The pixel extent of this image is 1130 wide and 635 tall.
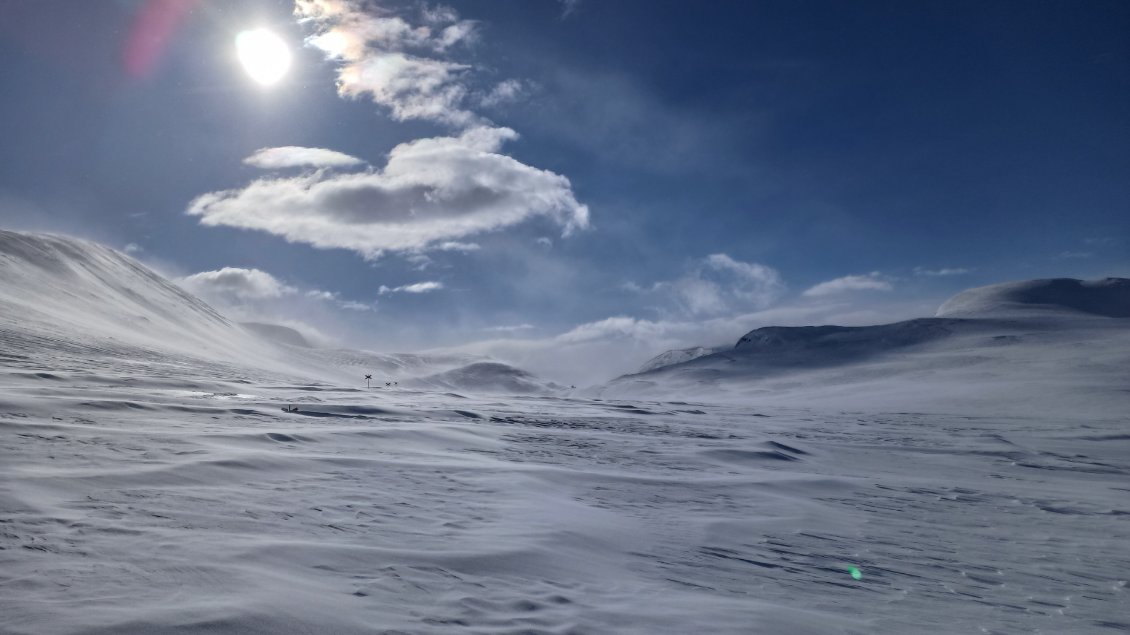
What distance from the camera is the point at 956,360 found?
203ft

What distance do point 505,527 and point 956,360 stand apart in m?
67.9

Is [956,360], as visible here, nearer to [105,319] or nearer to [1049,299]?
[1049,299]

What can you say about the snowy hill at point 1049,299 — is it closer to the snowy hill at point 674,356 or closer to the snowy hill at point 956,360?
the snowy hill at point 956,360

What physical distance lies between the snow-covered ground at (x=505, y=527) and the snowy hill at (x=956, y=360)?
1102 inches

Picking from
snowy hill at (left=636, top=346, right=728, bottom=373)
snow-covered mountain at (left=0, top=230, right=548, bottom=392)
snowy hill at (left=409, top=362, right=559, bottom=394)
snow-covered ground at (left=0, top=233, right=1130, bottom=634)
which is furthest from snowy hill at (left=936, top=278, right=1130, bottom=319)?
snow-covered mountain at (left=0, top=230, right=548, bottom=392)

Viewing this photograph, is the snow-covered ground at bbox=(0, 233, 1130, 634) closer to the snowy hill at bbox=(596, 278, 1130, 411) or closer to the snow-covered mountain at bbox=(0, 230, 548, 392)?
the snow-covered mountain at bbox=(0, 230, 548, 392)

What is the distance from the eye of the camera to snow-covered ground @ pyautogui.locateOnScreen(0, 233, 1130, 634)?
360 centimetres

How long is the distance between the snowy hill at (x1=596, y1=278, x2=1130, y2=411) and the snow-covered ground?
2798 cm

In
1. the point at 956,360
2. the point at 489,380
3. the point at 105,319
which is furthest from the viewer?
the point at 489,380

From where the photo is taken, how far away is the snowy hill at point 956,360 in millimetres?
39719

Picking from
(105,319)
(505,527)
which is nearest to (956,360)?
(505,527)

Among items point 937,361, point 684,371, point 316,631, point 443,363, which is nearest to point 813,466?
point 316,631

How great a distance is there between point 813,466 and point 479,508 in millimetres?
8578

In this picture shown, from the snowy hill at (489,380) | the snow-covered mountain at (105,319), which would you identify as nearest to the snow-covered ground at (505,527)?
the snow-covered mountain at (105,319)
